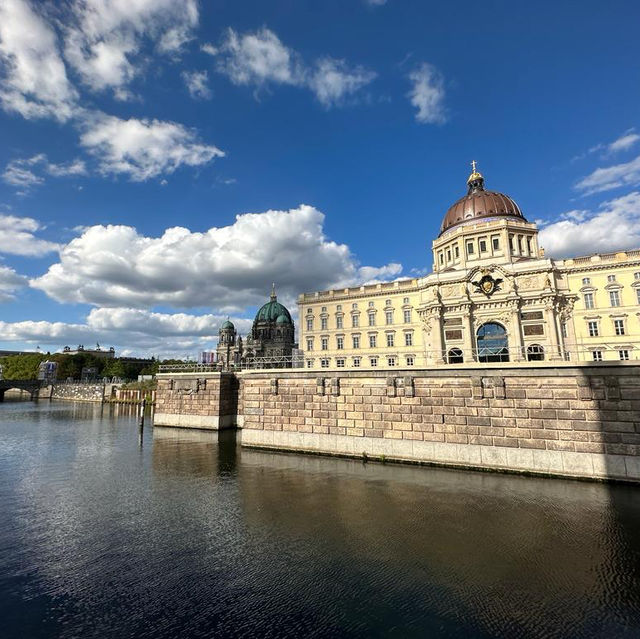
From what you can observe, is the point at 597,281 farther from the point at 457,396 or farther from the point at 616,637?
the point at 616,637

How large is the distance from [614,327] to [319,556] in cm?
4877

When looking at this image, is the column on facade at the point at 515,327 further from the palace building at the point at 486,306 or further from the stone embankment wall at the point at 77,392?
the stone embankment wall at the point at 77,392

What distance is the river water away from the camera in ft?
27.5

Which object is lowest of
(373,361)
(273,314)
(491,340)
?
(373,361)

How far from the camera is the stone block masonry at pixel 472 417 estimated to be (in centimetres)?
1797

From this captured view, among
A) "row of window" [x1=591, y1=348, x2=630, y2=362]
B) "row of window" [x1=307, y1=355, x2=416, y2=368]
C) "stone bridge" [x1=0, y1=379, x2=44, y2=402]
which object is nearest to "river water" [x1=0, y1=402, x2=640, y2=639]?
"row of window" [x1=591, y1=348, x2=630, y2=362]

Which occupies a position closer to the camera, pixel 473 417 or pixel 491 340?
pixel 473 417

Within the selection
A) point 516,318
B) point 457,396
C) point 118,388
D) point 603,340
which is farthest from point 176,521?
point 118,388

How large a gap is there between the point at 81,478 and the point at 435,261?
5736 centimetres

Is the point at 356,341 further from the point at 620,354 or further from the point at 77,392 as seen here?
the point at 77,392

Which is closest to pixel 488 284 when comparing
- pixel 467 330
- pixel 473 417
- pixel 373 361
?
pixel 467 330

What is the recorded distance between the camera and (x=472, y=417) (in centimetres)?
2080

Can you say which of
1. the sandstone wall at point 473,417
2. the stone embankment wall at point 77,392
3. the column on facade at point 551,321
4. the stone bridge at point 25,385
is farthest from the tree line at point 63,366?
the column on facade at point 551,321

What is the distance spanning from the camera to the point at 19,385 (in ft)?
331
